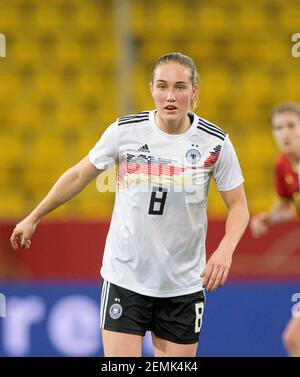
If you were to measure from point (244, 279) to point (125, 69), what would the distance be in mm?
2510

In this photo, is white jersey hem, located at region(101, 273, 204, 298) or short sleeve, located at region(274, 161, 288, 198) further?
short sleeve, located at region(274, 161, 288, 198)

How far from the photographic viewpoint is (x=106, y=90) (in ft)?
38.6

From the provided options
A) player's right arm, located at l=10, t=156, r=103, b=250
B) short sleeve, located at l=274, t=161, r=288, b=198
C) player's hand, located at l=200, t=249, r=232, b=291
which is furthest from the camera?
short sleeve, located at l=274, t=161, r=288, b=198

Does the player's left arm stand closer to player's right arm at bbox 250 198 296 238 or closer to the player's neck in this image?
the player's neck

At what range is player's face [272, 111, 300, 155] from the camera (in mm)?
6645

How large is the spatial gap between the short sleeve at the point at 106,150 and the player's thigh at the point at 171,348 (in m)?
0.90

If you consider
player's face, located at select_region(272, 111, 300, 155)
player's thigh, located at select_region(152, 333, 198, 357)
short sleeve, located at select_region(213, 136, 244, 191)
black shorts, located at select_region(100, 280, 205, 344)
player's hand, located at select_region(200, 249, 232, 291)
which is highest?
player's face, located at select_region(272, 111, 300, 155)

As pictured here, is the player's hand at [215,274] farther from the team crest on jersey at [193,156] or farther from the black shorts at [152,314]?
the team crest on jersey at [193,156]

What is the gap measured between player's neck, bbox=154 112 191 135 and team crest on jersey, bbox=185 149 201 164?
0.37 feet

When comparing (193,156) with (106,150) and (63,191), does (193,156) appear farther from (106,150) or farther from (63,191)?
(63,191)

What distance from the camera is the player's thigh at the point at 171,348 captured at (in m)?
4.84

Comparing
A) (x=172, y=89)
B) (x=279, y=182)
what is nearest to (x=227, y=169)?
(x=172, y=89)

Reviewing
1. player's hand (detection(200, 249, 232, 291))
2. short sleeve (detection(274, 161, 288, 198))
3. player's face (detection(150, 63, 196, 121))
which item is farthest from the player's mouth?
short sleeve (detection(274, 161, 288, 198))

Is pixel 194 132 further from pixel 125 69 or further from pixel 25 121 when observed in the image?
pixel 25 121
